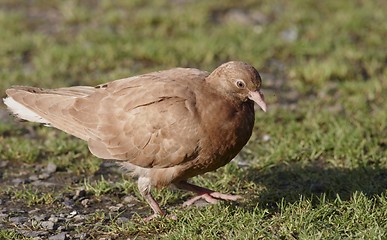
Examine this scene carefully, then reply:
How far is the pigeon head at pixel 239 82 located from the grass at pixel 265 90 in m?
0.81

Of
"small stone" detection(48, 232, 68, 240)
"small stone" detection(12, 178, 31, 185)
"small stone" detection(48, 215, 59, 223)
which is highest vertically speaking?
"small stone" detection(48, 232, 68, 240)

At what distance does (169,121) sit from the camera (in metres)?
5.55

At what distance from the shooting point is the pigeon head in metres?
5.57

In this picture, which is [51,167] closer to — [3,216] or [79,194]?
[79,194]

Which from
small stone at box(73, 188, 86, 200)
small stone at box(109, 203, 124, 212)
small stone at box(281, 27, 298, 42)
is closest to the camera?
small stone at box(109, 203, 124, 212)

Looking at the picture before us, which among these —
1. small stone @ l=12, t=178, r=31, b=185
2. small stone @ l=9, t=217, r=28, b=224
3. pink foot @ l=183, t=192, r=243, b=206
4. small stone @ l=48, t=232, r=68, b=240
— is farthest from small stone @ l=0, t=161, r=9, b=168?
pink foot @ l=183, t=192, r=243, b=206

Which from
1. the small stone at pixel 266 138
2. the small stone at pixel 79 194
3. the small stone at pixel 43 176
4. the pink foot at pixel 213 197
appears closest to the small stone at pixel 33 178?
the small stone at pixel 43 176

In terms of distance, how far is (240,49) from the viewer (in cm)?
947

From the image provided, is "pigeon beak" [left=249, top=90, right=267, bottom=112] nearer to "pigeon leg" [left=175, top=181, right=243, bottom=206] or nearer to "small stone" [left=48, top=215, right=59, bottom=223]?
"pigeon leg" [left=175, top=181, right=243, bottom=206]

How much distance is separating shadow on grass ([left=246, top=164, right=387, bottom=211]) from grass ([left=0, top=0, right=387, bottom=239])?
0.02 metres

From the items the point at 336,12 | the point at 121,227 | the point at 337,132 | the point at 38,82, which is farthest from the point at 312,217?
the point at 336,12

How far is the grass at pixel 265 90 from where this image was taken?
556 cm

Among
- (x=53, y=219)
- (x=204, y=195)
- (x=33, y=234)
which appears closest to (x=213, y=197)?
(x=204, y=195)

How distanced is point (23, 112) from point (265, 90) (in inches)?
126
